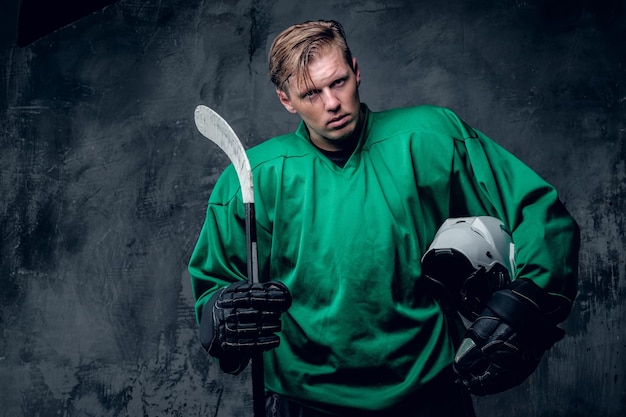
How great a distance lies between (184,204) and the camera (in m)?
2.42

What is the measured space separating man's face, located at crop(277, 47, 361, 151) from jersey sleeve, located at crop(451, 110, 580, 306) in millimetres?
252

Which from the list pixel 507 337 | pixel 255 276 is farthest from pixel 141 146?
pixel 507 337

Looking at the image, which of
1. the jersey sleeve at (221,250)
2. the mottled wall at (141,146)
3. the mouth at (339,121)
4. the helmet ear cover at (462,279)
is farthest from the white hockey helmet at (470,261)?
the mottled wall at (141,146)

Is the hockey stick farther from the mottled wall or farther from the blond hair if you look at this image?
the mottled wall

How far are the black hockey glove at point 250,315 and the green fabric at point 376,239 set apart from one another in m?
0.15

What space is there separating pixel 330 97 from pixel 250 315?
50 centimetres

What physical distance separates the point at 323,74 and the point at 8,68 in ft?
4.84

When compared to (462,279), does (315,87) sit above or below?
above

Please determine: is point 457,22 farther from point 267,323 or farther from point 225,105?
point 267,323

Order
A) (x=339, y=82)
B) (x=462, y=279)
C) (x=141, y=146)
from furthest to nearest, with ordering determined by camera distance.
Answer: (x=141, y=146) → (x=339, y=82) → (x=462, y=279)

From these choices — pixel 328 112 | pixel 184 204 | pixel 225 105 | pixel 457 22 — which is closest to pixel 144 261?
pixel 184 204

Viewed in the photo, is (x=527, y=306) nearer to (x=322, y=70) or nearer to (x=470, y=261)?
(x=470, y=261)

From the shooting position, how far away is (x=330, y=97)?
1.51 meters

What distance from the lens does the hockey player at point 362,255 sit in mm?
1373
